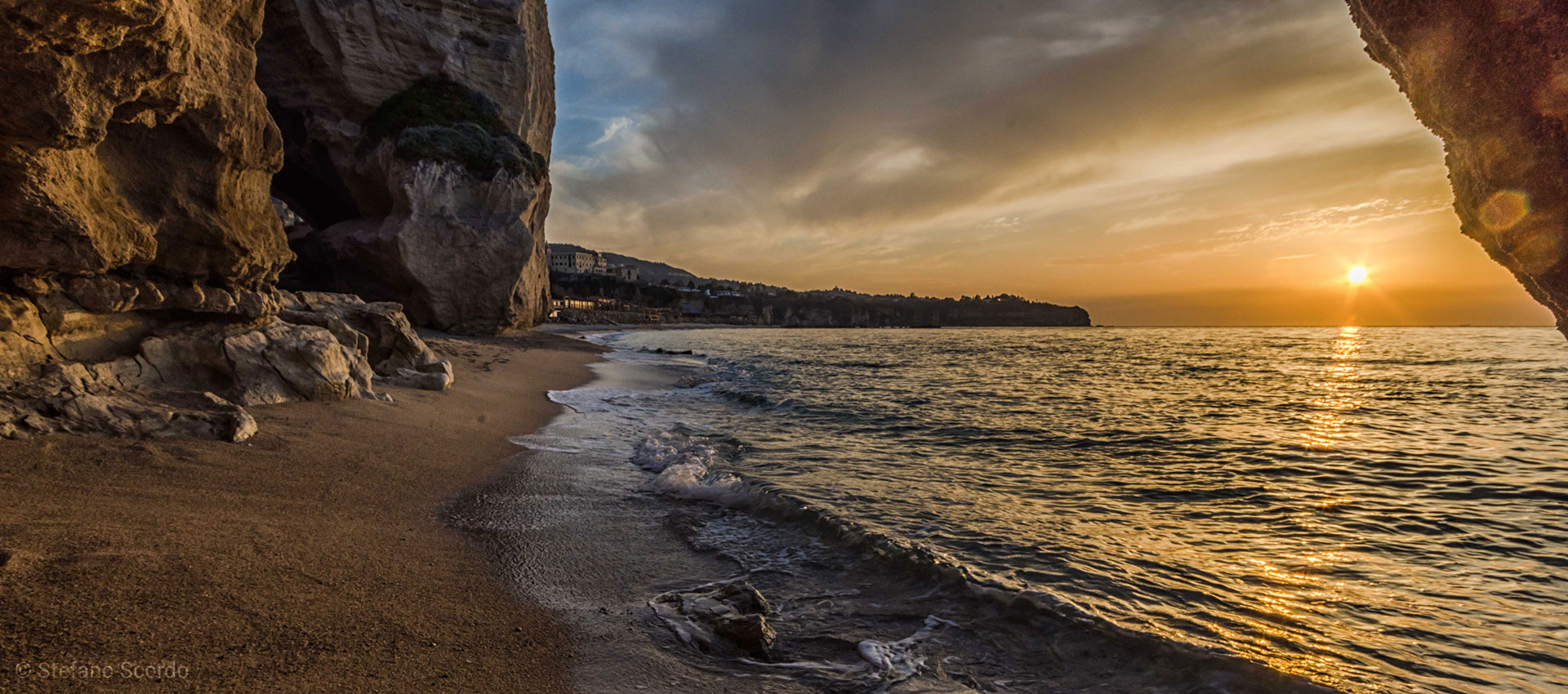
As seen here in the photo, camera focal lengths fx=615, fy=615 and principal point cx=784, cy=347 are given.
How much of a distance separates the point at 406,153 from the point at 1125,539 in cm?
2642

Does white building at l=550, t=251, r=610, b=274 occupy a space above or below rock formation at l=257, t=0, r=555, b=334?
above

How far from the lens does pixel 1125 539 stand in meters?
6.21

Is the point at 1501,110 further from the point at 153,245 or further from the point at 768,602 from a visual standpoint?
the point at 153,245

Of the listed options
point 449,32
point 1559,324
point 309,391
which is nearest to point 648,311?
point 449,32

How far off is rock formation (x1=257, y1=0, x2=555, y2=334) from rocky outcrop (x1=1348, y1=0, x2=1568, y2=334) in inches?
1061

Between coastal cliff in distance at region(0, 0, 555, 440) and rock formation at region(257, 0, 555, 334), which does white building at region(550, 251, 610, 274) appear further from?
coastal cliff in distance at region(0, 0, 555, 440)

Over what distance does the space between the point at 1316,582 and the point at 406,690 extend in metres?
6.69

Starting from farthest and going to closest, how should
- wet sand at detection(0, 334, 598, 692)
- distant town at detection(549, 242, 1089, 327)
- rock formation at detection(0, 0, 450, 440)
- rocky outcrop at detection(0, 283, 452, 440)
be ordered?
1. distant town at detection(549, 242, 1089, 327)
2. rocky outcrop at detection(0, 283, 452, 440)
3. rock formation at detection(0, 0, 450, 440)
4. wet sand at detection(0, 334, 598, 692)

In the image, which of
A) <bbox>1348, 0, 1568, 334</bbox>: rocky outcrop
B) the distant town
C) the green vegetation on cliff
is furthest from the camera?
the distant town

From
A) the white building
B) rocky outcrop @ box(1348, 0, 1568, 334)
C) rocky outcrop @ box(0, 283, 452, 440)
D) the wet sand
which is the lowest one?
the wet sand

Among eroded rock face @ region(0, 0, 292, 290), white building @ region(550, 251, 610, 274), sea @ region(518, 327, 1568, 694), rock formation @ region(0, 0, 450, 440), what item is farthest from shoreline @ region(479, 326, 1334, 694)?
white building @ region(550, 251, 610, 274)

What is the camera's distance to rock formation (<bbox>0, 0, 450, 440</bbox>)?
14.1 feet
